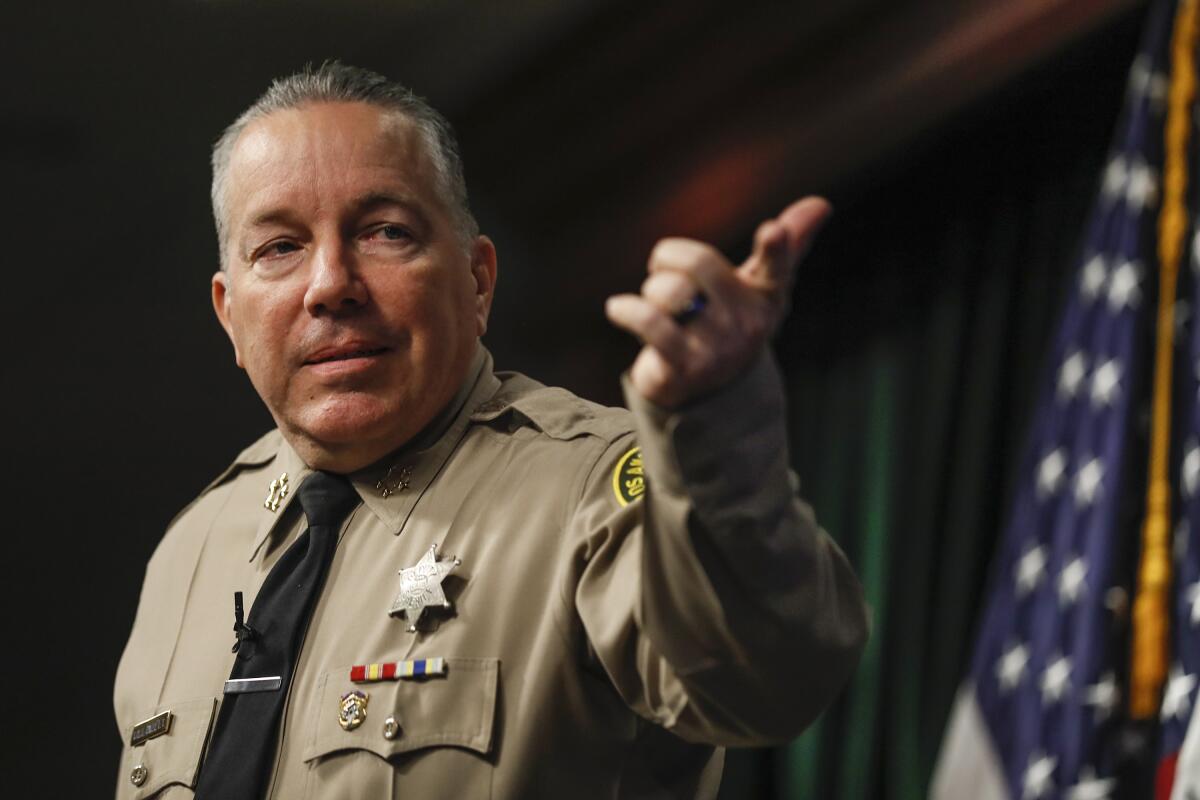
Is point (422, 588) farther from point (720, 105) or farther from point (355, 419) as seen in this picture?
point (720, 105)

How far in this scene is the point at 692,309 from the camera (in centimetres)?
94

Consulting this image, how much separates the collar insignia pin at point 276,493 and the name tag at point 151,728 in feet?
0.85

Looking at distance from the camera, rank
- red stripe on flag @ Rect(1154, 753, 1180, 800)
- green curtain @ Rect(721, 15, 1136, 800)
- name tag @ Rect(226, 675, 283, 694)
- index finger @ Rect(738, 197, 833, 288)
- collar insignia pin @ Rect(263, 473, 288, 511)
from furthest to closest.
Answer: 1. green curtain @ Rect(721, 15, 1136, 800)
2. red stripe on flag @ Rect(1154, 753, 1180, 800)
3. collar insignia pin @ Rect(263, 473, 288, 511)
4. name tag @ Rect(226, 675, 283, 694)
5. index finger @ Rect(738, 197, 833, 288)

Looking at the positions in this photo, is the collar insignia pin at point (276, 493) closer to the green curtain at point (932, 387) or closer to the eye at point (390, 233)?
the eye at point (390, 233)

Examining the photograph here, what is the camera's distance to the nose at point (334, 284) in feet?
4.75

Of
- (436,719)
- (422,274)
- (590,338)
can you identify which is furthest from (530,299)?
(436,719)

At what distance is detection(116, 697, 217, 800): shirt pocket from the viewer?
141 centimetres

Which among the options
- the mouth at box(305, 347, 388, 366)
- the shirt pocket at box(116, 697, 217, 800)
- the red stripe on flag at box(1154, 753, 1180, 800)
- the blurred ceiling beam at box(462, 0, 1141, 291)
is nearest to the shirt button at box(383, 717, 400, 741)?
the shirt pocket at box(116, 697, 217, 800)

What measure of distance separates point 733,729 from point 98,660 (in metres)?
2.16

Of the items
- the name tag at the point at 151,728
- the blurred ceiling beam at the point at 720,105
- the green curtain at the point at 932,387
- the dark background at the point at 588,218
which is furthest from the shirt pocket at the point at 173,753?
the blurred ceiling beam at the point at 720,105

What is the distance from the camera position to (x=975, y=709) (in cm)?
285

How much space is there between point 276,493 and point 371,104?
45 centimetres

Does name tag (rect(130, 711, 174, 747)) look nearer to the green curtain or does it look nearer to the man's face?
the man's face

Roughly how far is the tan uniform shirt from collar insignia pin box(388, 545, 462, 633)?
1cm
